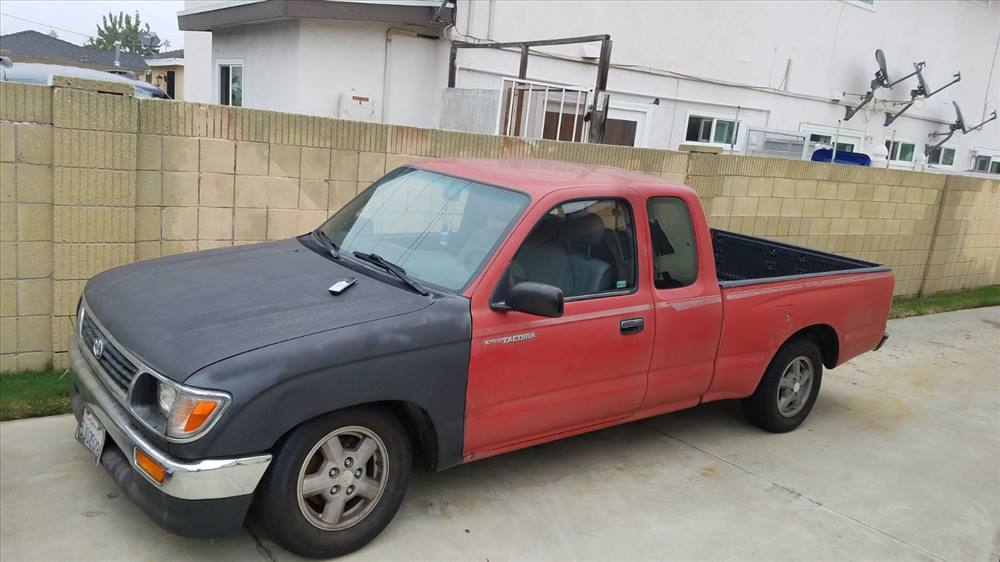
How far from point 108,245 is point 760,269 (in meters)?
5.06

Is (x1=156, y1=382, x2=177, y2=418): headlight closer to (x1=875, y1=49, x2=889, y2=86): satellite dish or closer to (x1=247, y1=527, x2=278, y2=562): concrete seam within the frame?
(x1=247, y1=527, x2=278, y2=562): concrete seam

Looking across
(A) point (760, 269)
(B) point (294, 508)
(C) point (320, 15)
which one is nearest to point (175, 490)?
(B) point (294, 508)

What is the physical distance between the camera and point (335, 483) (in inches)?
138

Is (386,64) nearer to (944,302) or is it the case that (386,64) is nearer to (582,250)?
(582,250)

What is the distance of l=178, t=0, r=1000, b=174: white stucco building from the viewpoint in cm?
1081

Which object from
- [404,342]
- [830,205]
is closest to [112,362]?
[404,342]

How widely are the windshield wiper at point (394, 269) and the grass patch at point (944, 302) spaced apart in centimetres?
816

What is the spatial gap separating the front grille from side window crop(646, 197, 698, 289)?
9.32ft

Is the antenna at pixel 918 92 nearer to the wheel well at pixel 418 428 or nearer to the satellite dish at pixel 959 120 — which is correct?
the satellite dish at pixel 959 120

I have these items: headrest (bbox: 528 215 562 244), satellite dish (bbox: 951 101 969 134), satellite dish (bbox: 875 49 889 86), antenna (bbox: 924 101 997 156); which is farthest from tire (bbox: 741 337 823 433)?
satellite dish (bbox: 951 101 969 134)

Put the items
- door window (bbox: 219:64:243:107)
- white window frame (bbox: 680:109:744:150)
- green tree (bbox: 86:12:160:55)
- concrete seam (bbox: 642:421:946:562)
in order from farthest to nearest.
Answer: green tree (bbox: 86:12:160:55), white window frame (bbox: 680:109:744:150), door window (bbox: 219:64:243:107), concrete seam (bbox: 642:421:946:562)

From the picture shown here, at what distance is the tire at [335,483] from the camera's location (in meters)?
3.34

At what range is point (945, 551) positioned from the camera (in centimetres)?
440

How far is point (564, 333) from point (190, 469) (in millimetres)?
1938
